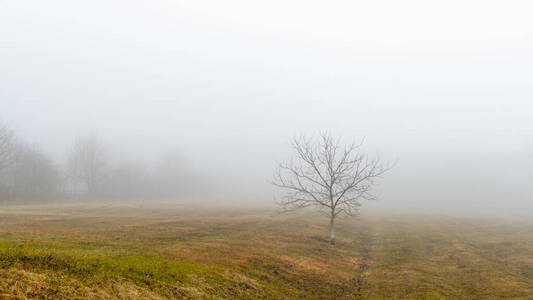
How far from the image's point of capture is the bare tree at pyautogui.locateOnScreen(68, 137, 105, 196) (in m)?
110

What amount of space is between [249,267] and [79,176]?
4422 inches

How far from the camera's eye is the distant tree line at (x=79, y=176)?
281 ft

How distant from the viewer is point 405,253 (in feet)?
96.6

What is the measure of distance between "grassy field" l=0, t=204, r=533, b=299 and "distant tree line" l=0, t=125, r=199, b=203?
Result: 246 feet

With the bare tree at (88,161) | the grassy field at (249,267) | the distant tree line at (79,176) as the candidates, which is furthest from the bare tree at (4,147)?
the grassy field at (249,267)

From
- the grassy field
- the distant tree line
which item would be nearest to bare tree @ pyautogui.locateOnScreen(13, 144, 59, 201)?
the distant tree line

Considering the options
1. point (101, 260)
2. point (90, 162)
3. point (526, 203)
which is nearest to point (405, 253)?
point (101, 260)

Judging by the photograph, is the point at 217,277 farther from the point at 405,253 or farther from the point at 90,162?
the point at 90,162

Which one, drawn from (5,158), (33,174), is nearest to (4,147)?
(5,158)

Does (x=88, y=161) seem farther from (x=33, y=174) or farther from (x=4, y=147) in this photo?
(x=4, y=147)

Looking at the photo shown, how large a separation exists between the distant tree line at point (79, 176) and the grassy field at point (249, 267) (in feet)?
246

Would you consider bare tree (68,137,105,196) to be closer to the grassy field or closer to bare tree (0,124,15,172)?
bare tree (0,124,15,172)

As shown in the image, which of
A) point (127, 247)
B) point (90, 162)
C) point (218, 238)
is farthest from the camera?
point (90, 162)

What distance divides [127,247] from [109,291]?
9.08 metres
